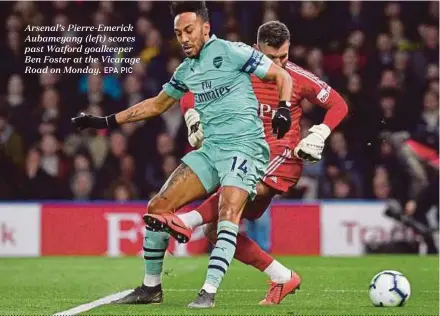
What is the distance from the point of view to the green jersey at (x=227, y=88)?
28.1 ft

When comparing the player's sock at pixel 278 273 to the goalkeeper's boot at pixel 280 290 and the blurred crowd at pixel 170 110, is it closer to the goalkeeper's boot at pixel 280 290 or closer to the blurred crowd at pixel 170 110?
the goalkeeper's boot at pixel 280 290

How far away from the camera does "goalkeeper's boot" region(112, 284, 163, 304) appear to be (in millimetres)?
8866

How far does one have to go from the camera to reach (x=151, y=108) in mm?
9180

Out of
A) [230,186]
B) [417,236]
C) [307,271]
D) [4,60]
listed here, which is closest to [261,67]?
[230,186]

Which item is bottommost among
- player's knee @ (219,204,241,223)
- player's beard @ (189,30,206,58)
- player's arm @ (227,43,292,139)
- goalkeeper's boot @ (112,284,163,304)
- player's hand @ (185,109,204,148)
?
goalkeeper's boot @ (112,284,163,304)

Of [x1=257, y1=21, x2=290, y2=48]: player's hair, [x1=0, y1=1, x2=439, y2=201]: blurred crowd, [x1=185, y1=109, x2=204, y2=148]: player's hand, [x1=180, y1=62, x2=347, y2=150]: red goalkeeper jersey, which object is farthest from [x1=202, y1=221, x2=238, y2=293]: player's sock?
→ [x1=0, y1=1, x2=439, y2=201]: blurred crowd

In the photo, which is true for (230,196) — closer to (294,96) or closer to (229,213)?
(229,213)

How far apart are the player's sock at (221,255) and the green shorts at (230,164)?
325mm

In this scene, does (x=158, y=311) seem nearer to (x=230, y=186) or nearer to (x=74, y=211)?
(x=230, y=186)

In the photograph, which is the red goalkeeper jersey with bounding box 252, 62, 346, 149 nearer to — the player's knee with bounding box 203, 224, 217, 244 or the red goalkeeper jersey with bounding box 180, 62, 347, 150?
the red goalkeeper jersey with bounding box 180, 62, 347, 150

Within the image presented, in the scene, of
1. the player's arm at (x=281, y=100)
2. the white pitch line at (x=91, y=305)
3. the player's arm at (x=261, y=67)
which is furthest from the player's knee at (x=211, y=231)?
the player's arm at (x=261, y=67)

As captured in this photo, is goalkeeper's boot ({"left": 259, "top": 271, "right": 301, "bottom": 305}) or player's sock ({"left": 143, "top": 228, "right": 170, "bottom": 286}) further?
A: goalkeeper's boot ({"left": 259, "top": 271, "right": 301, "bottom": 305})

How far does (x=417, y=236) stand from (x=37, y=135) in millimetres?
5433

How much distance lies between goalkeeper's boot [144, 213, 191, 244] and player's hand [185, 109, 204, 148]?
1007 millimetres
